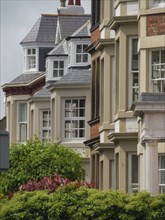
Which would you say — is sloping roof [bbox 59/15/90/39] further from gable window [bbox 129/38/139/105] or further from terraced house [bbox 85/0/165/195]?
gable window [bbox 129/38/139/105]

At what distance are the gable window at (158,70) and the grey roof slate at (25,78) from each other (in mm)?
34417

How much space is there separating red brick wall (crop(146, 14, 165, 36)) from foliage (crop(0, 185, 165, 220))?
427cm

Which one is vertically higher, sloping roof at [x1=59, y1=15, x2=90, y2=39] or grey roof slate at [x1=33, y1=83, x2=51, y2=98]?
sloping roof at [x1=59, y1=15, x2=90, y2=39]

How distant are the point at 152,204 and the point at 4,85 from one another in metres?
41.2

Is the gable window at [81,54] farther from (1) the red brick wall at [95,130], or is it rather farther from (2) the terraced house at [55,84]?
(1) the red brick wall at [95,130]

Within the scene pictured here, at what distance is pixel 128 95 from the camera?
45.5m

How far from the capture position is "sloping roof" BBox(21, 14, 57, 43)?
78.6m

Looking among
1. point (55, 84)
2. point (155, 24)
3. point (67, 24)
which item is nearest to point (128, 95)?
point (155, 24)

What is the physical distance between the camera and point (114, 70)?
1944 inches

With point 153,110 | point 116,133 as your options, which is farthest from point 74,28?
point 153,110

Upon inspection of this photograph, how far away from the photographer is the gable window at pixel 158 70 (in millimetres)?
42500

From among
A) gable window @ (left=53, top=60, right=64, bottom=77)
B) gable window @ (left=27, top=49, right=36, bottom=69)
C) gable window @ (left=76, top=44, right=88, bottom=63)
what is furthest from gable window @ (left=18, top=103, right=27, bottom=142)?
gable window @ (left=76, top=44, right=88, bottom=63)

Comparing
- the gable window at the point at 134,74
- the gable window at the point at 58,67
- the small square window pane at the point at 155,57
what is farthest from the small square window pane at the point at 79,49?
the small square window pane at the point at 155,57

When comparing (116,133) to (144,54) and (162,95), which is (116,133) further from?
(162,95)
